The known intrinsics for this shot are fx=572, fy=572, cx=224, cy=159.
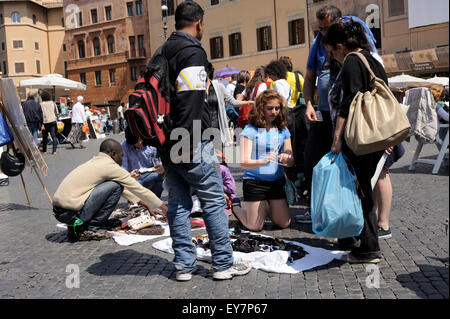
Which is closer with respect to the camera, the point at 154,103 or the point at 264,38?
the point at 154,103

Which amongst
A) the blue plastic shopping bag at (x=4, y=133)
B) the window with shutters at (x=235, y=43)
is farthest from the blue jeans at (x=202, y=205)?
the window with shutters at (x=235, y=43)

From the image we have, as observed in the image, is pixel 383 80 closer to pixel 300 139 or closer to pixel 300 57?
pixel 300 139

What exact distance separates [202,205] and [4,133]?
165 inches

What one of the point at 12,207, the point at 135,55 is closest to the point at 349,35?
the point at 12,207

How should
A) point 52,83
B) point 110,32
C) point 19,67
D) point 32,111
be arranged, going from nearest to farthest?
point 110,32, point 32,111, point 52,83, point 19,67

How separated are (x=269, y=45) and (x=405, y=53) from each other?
11926 mm

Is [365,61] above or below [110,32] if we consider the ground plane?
below

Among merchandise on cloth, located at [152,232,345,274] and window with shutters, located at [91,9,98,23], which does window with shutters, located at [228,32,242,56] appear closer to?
window with shutters, located at [91,9,98,23]

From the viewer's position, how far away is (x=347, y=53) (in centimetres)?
389

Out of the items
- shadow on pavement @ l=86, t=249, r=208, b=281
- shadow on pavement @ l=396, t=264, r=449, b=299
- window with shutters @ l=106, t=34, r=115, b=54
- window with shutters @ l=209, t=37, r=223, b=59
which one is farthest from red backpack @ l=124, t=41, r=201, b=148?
window with shutters @ l=209, t=37, r=223, b=59

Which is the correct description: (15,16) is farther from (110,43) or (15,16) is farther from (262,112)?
(262,112)

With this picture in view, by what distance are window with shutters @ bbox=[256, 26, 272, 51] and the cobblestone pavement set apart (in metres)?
31.6

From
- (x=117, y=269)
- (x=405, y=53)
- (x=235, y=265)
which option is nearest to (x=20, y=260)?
(x=117, y=269)

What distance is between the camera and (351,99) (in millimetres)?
3652
